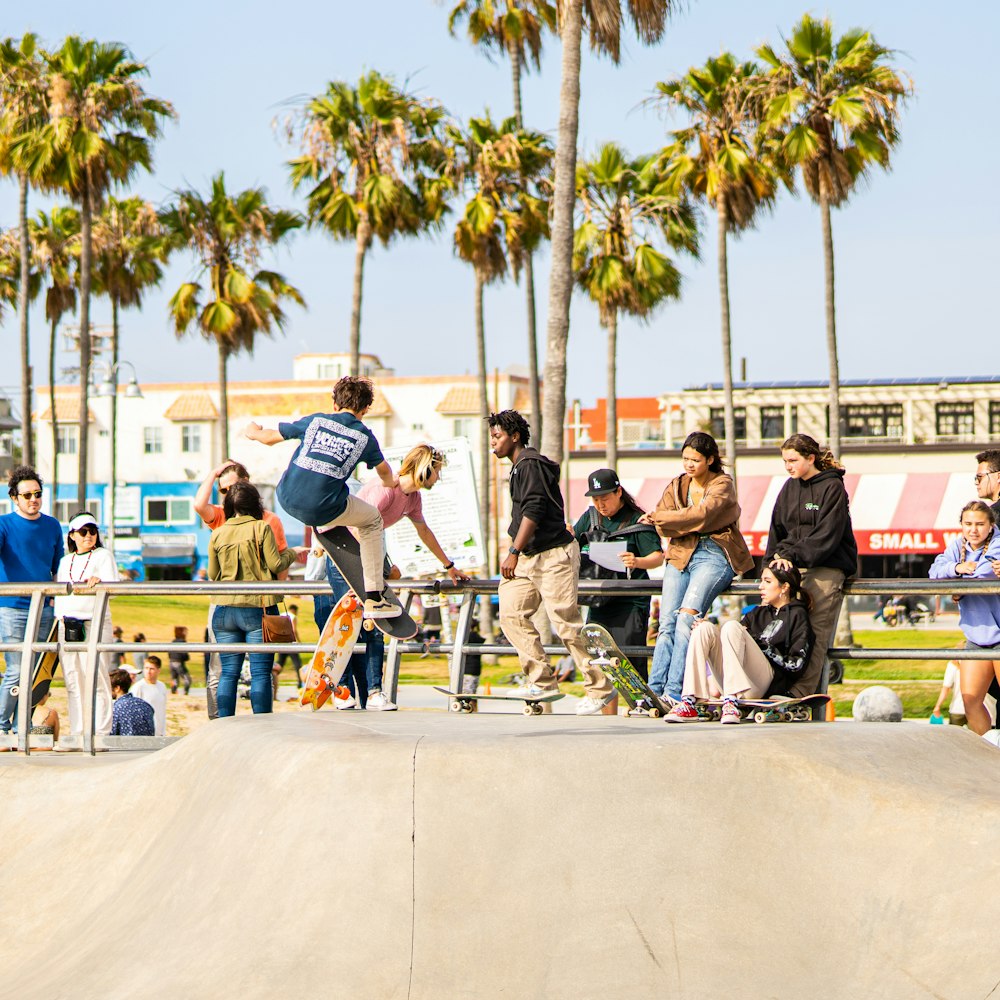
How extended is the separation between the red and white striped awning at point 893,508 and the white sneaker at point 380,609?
43.2m

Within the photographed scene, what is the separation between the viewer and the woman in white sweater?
9641 mm

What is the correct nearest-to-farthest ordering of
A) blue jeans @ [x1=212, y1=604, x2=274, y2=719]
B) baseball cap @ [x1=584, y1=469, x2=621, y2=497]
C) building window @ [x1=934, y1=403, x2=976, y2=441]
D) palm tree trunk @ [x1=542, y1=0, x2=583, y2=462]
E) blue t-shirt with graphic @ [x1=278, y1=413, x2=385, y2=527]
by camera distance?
1. blue t-shirt with graphic @ [x1=278, y1=413, x2=385, y2=527]
2. baseball cap @ [x1=584, y1=469, x2=621, y2=497]
3. blue jeans @ [x1=212, y1=604, x2=274, y2=719]
4. palm tree trunk @ [x1=542, y1=0, x2=583, y2=462]
5. building window @ [x1=934, y1=403, x2=976, y2=441]

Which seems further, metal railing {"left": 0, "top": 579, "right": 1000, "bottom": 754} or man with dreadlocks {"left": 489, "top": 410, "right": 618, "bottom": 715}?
metal railing {"left": 0, "top": 579, "right": 1000, "bottom": 754}

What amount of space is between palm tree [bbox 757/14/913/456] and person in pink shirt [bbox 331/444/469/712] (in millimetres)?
25290

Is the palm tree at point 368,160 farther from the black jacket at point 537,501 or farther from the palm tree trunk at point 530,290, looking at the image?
the black jacket at point 537,501

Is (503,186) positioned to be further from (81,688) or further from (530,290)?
(81,688)

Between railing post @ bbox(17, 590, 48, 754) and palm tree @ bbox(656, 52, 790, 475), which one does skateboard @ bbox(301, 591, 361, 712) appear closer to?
railing post @ bbox(17, 590, 48, 754)

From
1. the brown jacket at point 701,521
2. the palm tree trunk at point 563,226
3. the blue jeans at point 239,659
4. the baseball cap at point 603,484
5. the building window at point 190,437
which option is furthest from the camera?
the building window at point 190,437

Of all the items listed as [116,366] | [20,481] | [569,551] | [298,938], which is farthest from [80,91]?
[298,938]

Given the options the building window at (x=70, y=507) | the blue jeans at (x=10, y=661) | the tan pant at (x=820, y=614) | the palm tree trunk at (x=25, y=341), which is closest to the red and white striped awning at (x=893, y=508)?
the palm tree trunk at (x=25, y=341)

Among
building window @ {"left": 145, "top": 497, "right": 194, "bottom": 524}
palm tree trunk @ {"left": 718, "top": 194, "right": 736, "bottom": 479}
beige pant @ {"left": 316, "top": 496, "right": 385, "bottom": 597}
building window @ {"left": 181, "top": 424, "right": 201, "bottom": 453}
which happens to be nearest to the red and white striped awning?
palm tree trunk @ {"left": 718, "top": 194, "right": 736, "bottom": 479}

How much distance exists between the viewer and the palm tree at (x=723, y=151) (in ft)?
111

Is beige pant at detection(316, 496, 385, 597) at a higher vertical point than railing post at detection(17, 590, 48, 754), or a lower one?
higher

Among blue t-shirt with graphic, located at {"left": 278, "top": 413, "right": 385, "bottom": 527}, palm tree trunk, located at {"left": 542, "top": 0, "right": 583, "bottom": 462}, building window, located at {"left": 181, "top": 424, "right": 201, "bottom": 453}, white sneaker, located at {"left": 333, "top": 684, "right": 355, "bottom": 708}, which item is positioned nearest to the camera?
blue t-shirt with graphic, located at {"left": 278, "top": 413, "right": 385, "bottom": 527}
